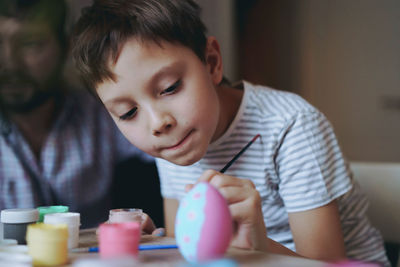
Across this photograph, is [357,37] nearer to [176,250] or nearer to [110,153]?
[110,153]

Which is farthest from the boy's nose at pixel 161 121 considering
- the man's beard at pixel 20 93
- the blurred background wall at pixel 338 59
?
the blurred background wall at pixel 338 59

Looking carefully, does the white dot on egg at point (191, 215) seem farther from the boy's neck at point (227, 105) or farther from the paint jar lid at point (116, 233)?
the boy's neck at point (227, 105)

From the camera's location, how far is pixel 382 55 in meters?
2.91

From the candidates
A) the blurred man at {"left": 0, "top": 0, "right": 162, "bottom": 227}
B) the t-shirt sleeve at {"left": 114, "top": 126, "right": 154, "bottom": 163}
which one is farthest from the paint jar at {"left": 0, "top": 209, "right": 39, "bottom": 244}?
the t-shirt sleeve at {"left": 114, "top": 126, "right": 154, "bottom": 163}

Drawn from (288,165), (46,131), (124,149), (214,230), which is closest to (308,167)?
(288,165)

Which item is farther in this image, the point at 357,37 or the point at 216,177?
the point at 357,37

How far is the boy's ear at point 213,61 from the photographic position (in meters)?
0.85

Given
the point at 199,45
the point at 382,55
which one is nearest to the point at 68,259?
the point at 199,45

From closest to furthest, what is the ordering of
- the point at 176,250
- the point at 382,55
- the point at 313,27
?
the point at 176,250 → the point at 382,55 → the point at 313,27

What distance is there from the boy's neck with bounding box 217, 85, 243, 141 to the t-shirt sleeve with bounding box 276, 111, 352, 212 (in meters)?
0.14

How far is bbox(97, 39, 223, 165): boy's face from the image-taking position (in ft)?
2.16

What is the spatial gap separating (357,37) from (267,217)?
2421 millimetres

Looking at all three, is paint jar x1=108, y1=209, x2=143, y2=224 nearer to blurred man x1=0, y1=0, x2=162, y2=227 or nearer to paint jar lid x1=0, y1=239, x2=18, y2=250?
paint jar lid x1=0, y1=239, x2=18, y2=250

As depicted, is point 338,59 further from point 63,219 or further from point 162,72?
point 63,219
